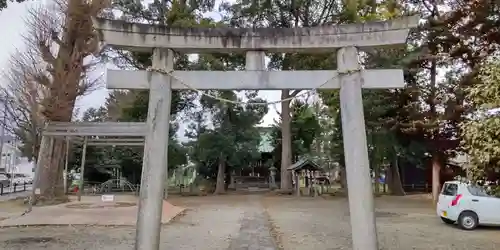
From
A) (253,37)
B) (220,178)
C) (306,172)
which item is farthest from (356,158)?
(220,178)

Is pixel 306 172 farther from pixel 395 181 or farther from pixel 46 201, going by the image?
pixel 46 201

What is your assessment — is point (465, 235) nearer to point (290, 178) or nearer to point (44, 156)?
point (44, 156)

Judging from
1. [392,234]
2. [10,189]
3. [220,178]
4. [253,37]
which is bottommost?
[392,234]

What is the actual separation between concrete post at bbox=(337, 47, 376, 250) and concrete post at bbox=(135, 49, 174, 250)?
267 cm

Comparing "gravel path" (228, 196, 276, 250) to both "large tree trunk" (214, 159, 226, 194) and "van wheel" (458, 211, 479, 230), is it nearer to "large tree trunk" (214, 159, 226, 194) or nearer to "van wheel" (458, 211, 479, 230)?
"van wheel" (458, 211, 479, 230)

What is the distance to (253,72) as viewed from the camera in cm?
614

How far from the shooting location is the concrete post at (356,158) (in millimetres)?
5750

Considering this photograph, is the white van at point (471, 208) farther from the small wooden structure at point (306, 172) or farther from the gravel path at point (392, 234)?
the small wooden structure at point (306, 172)

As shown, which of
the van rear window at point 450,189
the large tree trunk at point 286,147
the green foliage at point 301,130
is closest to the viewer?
the van rear window at point 450,189

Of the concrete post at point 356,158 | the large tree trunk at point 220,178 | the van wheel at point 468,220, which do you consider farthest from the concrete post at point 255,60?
the large tree trunk at point 220,178

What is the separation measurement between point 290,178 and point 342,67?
75.5 ft

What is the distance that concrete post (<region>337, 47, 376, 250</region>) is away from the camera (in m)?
5.75

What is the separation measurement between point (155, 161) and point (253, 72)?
1.97 meters

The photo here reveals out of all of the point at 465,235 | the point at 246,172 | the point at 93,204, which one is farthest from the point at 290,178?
the point at 465,235
